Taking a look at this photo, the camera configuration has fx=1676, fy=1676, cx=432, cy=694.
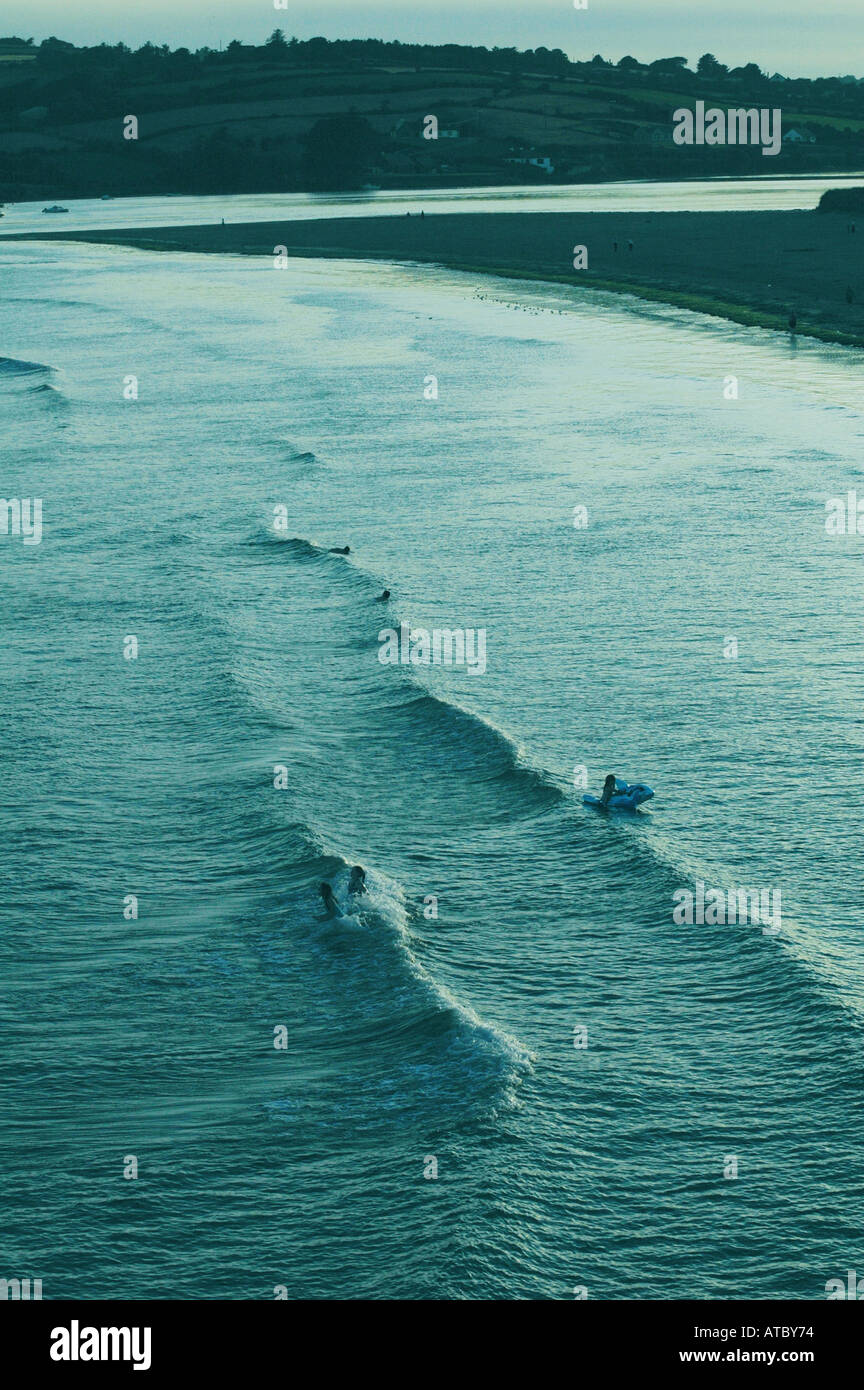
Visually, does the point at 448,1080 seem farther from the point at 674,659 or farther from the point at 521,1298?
the point at 674,659

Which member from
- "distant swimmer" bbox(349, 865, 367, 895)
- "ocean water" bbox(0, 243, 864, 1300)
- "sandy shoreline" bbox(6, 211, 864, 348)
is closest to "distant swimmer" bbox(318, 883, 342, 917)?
"ocean water" bbox(0, 243, 864, 1300)

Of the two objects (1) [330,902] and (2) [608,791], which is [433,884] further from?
(2) [608,791]

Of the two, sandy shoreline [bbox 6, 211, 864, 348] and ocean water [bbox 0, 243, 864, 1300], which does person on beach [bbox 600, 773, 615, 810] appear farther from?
sandy shoreline [bbox 6, 211, 864, 348]

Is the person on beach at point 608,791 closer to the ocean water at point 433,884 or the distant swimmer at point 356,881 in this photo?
the ocean water at point 433,884

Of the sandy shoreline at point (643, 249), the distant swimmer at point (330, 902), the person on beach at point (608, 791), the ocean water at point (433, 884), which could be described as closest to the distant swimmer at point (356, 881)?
the ocean water at point (433, 884)

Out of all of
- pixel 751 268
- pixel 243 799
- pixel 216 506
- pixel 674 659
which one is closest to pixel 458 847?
pixel 243 799

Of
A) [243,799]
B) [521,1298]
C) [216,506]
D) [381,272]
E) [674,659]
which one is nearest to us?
[521,1298]
